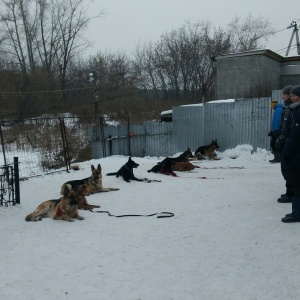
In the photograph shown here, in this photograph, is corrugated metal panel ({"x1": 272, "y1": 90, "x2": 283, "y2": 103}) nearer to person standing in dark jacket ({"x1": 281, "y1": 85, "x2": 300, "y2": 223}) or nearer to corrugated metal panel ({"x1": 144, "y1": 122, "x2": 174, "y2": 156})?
corrugated metal panel ({"x1": 144, "y1": 122, "x2": 174, "y2": 156})

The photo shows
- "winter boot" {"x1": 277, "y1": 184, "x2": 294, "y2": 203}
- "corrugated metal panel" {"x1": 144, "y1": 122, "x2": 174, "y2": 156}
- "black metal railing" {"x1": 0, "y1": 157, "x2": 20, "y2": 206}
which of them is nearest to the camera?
"winter boot" {"x1": 277, "y1": 184, "x2": 294, "y2": 203}

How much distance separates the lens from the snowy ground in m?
3.27

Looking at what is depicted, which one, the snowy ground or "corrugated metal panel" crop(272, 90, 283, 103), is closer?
the snowy ground

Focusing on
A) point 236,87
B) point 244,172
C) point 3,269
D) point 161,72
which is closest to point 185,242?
point 3,269

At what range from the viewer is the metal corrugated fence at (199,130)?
1339 cm

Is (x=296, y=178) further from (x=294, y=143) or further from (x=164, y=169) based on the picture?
(x=164, y=169)

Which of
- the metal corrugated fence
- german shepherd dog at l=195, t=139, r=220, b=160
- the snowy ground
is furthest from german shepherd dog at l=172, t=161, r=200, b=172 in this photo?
the metal corrugated fence

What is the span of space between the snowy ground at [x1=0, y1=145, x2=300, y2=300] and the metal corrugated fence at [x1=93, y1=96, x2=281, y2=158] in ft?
20.6

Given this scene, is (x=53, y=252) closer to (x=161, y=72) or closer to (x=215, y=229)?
(x=215, y=229)

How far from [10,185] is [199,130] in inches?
389

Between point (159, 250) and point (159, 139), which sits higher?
point (159, 139)

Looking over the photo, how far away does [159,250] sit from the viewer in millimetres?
4266

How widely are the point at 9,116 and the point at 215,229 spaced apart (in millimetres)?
24866

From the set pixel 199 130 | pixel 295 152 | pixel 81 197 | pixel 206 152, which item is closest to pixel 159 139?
pixel 199 130
